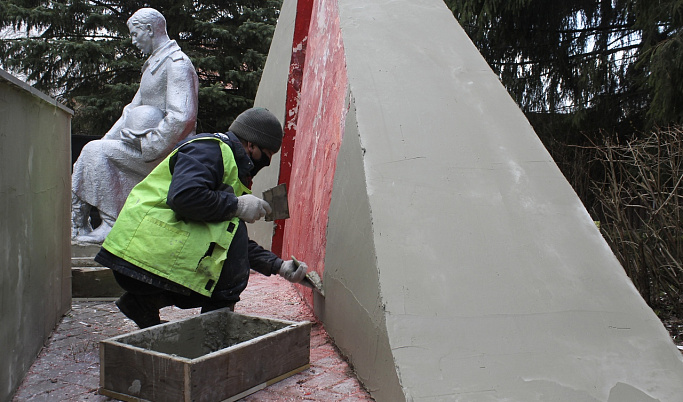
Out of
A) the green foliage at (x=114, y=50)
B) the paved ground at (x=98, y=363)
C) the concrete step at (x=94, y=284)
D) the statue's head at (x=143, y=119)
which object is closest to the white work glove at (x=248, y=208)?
the paved ground at (x=98, y=363)

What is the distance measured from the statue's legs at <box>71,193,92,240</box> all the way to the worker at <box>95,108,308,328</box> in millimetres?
2162

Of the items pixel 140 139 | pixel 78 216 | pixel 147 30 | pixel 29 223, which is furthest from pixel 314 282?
pixel 147 30

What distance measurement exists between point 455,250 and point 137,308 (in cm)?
148

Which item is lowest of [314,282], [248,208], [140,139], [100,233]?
[100,233]

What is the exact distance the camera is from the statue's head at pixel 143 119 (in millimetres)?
4684

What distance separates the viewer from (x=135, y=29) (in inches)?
194

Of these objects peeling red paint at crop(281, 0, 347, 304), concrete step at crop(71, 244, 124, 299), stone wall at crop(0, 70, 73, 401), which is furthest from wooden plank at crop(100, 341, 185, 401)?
concrete step at crop(71, 244, 124, 299)

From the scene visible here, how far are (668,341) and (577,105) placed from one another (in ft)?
18.9

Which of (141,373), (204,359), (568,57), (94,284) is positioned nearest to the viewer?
(204,359)

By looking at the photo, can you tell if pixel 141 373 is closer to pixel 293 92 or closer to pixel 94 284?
pixel 94 284

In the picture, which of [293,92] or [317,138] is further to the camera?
[293,92]

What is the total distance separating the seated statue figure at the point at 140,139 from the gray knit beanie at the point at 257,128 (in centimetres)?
176

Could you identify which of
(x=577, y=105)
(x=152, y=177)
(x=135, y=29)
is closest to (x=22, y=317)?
(x=152, y=177)

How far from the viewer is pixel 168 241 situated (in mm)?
2715
